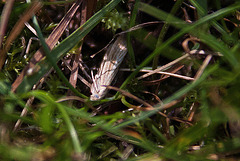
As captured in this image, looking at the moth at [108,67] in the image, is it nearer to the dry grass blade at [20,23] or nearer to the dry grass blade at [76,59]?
the dry grass blade at [76,59]

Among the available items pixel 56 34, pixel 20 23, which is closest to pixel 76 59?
pixel 56 34

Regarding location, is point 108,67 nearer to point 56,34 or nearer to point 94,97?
point 94,97

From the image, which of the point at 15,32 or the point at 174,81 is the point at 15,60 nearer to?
the point at 15,32

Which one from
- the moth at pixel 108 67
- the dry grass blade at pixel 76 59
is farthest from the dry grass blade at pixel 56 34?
the moth at pixel 108 67

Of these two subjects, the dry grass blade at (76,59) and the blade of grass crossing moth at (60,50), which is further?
the dry grass blade at (76,59)

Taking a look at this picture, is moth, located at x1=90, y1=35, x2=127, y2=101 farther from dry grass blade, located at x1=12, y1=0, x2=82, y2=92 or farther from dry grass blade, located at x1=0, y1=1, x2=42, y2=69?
dry grass blade, located at x1=0, y1=1, x2=42, y2=69

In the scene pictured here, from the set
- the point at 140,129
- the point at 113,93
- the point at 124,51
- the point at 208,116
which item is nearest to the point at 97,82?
the point at 113,93

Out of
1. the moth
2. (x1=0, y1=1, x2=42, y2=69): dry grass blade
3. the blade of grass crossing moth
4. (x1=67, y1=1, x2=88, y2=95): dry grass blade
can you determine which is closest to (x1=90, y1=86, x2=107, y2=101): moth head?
the moth

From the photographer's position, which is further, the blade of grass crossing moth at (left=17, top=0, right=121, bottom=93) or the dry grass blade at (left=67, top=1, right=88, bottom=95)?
the dry grass blade at (left=67, top=1, right=88, bottom=95)
